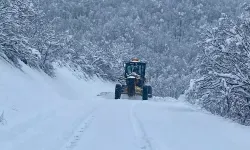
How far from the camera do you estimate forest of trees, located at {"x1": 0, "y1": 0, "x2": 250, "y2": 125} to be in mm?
15180

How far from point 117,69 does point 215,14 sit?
75.6 metres

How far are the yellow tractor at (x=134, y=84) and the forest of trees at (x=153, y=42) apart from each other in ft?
10.8

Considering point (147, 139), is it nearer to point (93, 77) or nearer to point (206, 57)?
point (206, 57)

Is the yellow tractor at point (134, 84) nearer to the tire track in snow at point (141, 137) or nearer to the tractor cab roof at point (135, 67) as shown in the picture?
the tractor cab roof at point (135, 67)

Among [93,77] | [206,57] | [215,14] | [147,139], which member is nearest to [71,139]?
[147,139]

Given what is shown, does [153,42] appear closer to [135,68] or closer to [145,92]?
[135,68]

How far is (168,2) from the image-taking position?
138250 mm

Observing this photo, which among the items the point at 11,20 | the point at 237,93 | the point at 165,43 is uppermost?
the point at 165,43

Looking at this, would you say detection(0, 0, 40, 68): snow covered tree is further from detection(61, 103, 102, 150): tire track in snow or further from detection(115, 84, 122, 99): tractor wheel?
detection(61, 103, 102, 150): tire track in snow

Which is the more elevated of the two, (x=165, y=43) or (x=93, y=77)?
(x=165, y=43)

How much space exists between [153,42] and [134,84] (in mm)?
82247

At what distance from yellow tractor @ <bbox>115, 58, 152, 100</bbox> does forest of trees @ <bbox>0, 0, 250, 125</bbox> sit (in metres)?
3.30

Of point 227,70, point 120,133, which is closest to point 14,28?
point 227,70

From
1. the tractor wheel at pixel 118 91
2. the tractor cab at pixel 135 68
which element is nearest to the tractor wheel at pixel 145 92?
the tractor wheel at pixel 118 91
